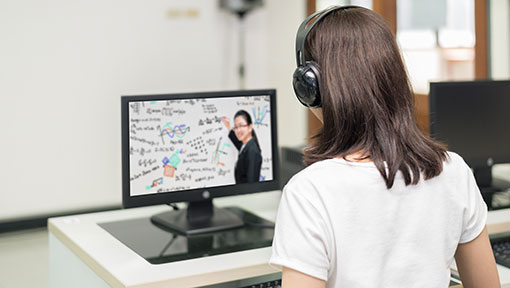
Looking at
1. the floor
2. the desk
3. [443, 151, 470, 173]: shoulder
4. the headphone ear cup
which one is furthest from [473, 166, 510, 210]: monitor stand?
the floor

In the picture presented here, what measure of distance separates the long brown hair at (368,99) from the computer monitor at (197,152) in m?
0.76

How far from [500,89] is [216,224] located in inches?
46.6

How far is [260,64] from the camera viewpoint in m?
3.81

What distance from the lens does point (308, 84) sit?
1164 mm

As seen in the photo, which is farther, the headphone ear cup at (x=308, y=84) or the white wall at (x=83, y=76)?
the white wall at (x=83, y=76)

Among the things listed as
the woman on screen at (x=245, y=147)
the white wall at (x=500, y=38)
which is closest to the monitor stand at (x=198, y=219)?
the woman on screen at (x=245, y=147)

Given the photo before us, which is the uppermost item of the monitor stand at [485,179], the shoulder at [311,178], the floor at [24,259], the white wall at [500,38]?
the white wall at [500,38]

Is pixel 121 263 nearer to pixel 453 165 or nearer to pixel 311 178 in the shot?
pixel 311 178

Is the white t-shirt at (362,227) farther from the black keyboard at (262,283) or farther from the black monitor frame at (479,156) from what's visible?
the black monitor frame at (479,156)

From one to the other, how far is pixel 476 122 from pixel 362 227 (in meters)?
1.38

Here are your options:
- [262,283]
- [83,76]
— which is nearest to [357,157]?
[262,283]

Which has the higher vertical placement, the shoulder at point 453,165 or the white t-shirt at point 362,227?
the shoulder at point 453,165

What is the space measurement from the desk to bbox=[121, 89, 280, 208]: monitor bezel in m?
0.12

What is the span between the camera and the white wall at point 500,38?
11.7 ft
